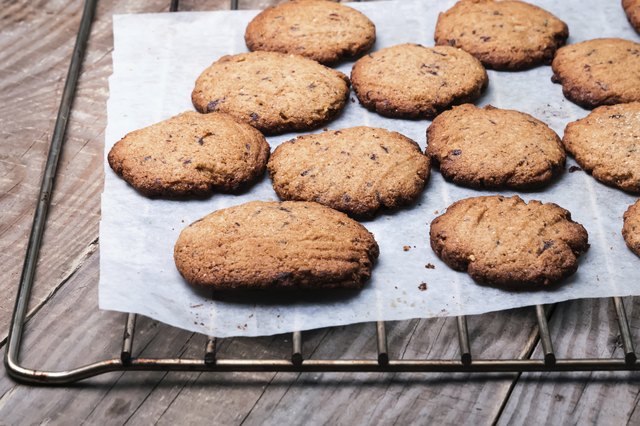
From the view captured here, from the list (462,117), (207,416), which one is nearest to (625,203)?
(462,117)

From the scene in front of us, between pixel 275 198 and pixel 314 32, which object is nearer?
pixel 275 198

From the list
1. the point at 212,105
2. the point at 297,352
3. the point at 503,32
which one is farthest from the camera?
the point at 503,32

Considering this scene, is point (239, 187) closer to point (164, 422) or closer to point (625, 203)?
point (164, 422)

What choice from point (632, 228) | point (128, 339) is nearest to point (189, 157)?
point (128, 339)

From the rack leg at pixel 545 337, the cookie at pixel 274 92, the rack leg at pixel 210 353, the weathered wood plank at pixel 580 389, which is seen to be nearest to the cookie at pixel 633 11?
the cookie at pixel 274 92

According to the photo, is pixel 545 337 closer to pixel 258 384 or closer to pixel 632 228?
pixel 632 228

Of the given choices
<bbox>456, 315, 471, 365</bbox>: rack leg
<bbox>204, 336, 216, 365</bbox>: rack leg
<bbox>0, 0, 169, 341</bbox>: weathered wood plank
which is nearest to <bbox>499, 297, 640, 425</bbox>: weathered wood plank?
<bbox>456, 315, 471, 365</bbox>: rack leg
